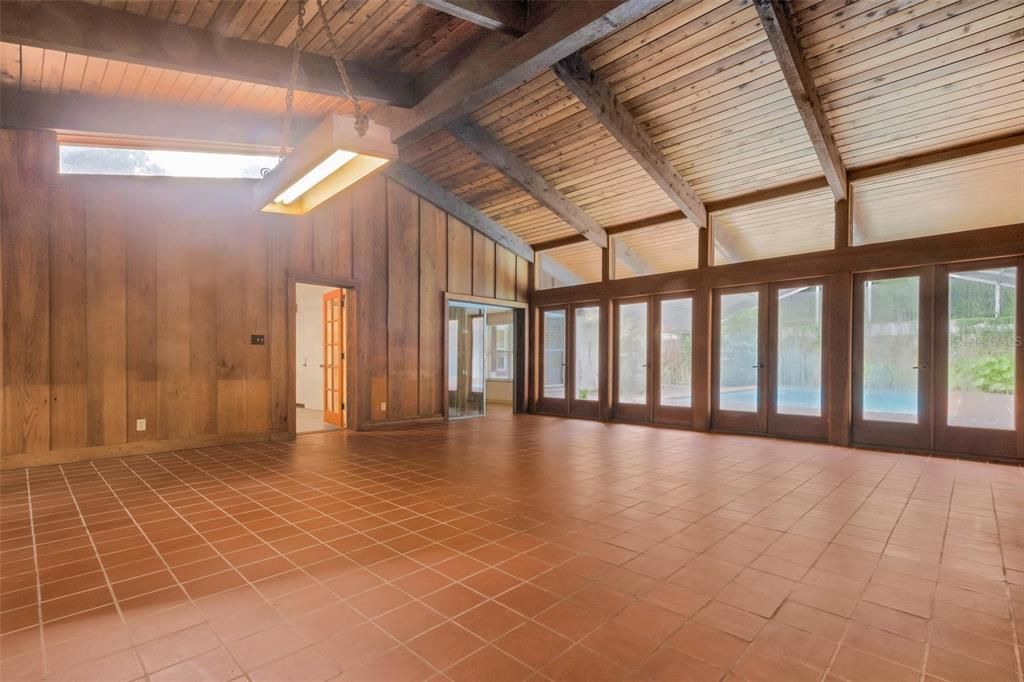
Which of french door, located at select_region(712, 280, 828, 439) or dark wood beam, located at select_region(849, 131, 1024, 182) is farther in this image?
french door, located at select_region(712, 280, 828, 439)

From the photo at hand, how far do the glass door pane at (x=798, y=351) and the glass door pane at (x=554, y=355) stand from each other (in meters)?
3.74

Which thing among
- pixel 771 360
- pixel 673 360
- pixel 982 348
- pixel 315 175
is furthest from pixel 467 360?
pixel 982 348

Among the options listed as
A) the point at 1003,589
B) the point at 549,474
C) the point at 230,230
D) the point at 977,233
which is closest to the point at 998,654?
the point at 1003,589

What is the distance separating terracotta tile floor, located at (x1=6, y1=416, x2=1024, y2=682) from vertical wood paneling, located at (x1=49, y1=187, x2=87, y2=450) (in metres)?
0.60

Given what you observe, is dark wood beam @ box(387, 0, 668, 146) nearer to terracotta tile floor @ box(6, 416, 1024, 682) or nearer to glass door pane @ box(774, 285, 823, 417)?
terracotta tile floor @ box(6, 416, 1024, 682)

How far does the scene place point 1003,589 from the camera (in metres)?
2.43

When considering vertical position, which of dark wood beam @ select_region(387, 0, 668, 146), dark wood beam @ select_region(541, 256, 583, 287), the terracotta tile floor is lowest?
the terracotta tile floor

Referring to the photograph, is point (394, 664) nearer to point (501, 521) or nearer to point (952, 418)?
point (501, 521)

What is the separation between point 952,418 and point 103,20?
9.30 m

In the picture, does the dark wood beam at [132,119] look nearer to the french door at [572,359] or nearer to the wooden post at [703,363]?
the french door at [572,359]

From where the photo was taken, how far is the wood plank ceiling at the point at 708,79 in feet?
14.1

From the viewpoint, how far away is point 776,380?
6938 millimetres

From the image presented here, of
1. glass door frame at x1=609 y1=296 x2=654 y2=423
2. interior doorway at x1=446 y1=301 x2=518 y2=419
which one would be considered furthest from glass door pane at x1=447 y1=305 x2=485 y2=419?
glass door frame at x1=609 y1=296 x2=654 y2=423

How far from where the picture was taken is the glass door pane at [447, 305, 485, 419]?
8.91 metres
